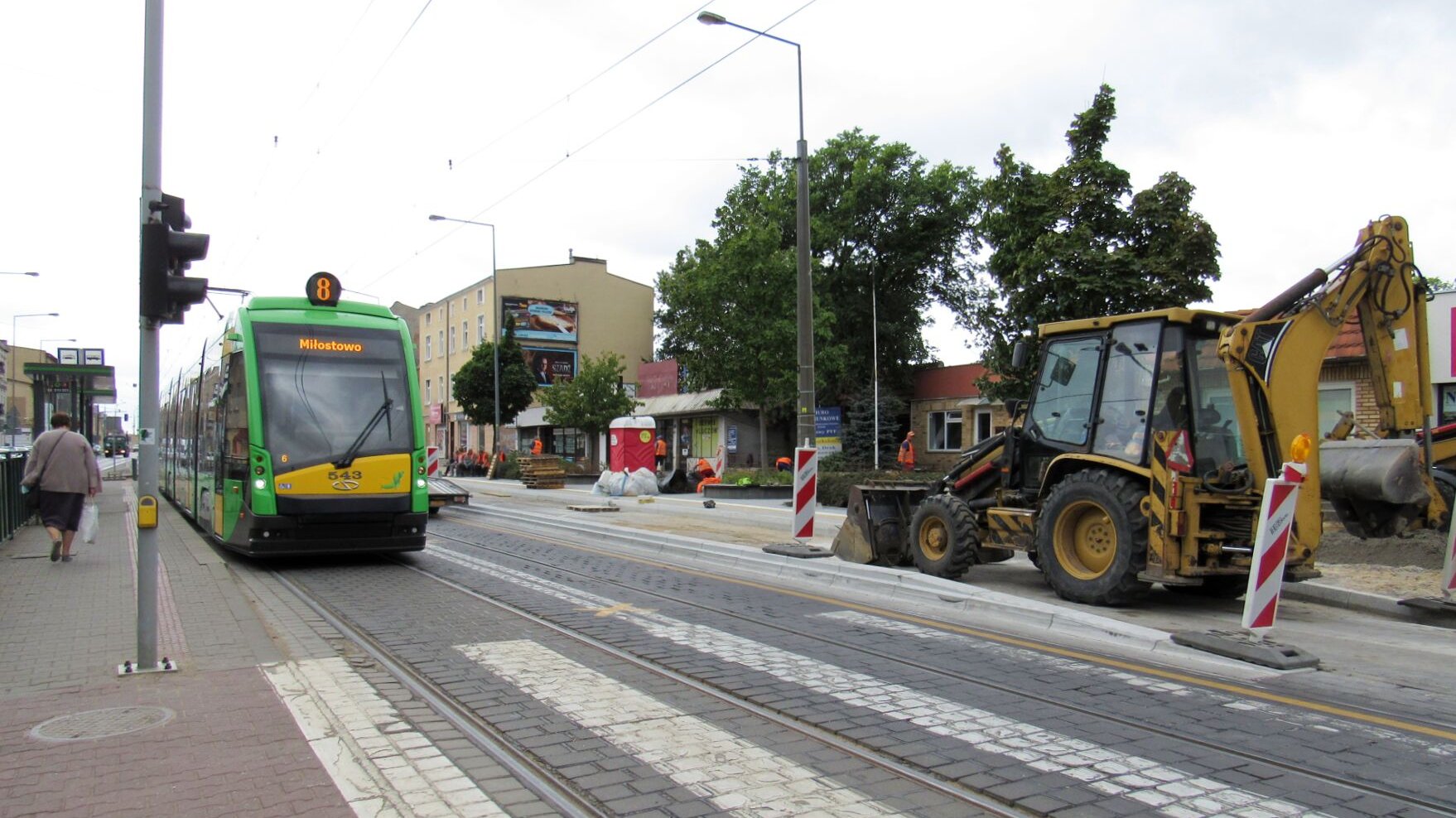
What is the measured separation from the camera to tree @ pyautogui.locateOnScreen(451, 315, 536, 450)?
4675 centimetres

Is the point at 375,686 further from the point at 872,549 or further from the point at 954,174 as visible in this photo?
the point at 954,174

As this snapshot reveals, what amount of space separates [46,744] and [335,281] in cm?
800

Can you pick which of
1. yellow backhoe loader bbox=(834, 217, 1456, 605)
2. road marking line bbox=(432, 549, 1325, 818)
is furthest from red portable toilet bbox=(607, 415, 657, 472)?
road marking line bbox=(432, 549, 1325, 818)

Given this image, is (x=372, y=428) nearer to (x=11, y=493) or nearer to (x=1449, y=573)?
(x=11, y=493)

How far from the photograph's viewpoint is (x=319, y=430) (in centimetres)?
1128

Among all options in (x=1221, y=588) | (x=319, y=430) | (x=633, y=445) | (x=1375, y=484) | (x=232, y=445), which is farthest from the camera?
(x=633, y=445)

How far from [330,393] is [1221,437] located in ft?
30.3

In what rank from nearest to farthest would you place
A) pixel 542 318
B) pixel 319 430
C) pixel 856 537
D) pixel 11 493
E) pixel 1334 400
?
pixel 319 430 → pixel 856 537 → pixel 11 493 → pixel 1334 400 → pixel 542 318

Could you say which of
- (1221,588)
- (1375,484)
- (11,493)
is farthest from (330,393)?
(1375,484)

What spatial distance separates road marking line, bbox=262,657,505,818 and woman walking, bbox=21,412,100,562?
700cm

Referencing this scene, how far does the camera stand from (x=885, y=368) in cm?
4062

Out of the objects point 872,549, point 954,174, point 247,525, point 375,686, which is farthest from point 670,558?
point 954,174

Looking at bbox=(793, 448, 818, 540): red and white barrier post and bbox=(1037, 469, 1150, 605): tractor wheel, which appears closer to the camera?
bbox=(1037, 469, 1150, 605): tractor wheel

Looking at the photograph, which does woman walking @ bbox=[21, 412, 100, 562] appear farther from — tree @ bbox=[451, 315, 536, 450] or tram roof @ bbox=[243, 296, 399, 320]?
tree @ bbox=[451, 315, 536, 450]
